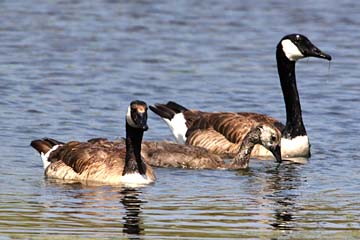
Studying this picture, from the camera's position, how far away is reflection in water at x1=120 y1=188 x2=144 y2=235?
13.1m

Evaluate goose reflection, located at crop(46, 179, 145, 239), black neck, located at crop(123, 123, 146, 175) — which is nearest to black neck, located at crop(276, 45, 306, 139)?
black neck, located at crop(123, 123, 146, 175)

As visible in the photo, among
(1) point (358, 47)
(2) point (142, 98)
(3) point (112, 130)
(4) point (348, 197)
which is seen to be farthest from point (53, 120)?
(1) point (358, 47)

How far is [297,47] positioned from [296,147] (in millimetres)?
1702

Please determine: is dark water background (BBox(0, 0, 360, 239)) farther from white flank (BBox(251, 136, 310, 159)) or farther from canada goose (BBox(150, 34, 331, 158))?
canada goose (BBox(150, 34, 331, 158))

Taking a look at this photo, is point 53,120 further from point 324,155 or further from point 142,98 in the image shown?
point 324,155

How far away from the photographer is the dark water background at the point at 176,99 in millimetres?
13727

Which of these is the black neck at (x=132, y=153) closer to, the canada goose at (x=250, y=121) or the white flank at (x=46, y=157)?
the white flank at (x=46, y=157)

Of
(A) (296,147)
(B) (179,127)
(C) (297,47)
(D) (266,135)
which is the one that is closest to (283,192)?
(D) (266,135)

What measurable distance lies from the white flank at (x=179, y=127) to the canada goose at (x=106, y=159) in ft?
9.99

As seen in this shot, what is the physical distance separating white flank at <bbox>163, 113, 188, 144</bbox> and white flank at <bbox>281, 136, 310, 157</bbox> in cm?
178

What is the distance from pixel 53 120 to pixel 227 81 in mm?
4942

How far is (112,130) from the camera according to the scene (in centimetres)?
1998

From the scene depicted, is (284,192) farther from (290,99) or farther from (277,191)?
(290,99)

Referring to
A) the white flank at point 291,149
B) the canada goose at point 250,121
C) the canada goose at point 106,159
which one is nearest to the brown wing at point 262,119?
the canada goose at point 250,121
